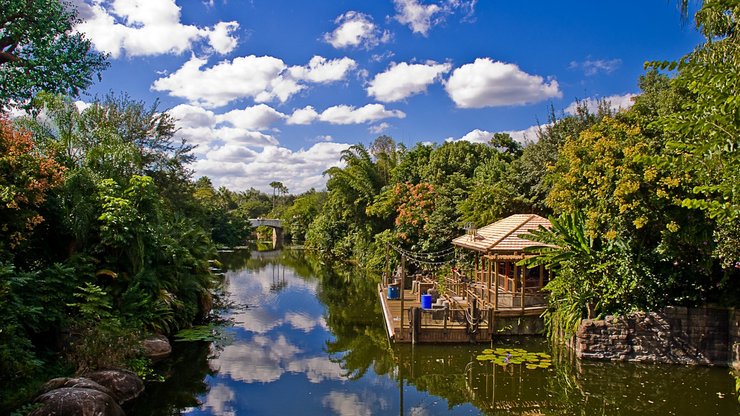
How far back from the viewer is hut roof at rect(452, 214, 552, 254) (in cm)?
1456

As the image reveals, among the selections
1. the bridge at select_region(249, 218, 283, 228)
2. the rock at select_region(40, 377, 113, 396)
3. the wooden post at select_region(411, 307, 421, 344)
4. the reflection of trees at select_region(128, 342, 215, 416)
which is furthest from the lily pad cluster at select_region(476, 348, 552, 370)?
the bridge at select_region(249, 218, 283, 228)

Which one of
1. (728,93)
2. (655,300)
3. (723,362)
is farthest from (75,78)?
(723,362)

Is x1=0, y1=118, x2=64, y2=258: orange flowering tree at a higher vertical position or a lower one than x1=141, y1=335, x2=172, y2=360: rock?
higher

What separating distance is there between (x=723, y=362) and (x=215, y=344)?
1321cm

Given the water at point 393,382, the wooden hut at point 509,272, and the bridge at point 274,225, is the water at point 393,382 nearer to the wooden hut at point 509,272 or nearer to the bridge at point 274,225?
the wooden hut at point 509,272

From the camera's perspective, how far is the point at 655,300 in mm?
11867

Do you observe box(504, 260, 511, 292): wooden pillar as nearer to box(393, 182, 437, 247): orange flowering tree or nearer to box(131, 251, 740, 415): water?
box(131, 251, 740, 415): water

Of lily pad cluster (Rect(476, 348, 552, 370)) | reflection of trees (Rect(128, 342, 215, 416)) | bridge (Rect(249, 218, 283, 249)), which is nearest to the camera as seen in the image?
reflection of trees (Rect(128, 342, 215, 416))

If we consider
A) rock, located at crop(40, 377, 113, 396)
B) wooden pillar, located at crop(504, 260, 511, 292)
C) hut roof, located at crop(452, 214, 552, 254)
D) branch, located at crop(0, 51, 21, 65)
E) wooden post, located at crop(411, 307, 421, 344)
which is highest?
branch, located at crop(0, 51, 21, 65)

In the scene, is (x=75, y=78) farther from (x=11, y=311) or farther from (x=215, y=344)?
(x=215, y=344)

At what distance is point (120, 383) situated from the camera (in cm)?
950

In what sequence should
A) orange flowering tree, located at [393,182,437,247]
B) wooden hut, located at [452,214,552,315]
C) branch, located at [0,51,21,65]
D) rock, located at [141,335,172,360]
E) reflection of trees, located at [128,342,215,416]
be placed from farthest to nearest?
orange flowering tree, located at [393,182,437,247] < wooden hut, located at [452,214,552,315] < rock, located at [141,335,172,360] < reflection of trees, located at [128,342,215,416] < branch, located at [0,51,21,65]

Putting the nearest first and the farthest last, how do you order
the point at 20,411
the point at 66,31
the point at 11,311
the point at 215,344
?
the point at 20,411 → the point at 11,311 → the point at 66,31 → the point at 215,344

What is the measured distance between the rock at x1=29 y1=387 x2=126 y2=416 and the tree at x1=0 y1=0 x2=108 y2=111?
6.24m
